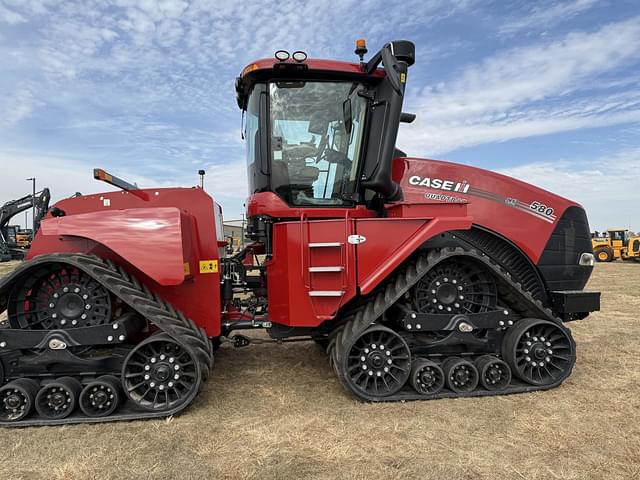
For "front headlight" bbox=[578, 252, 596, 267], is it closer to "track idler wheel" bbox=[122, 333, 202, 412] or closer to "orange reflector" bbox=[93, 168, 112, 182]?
"track idler wheel" bbox=[122, 333, 202, 412]

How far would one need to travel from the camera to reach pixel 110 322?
3.77 m

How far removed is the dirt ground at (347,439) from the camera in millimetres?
2955

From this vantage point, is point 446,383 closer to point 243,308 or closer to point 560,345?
point 560,345

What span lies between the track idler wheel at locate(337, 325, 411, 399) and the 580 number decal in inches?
86.2

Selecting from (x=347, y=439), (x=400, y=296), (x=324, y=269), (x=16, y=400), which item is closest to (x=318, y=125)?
(x=324, y=269)

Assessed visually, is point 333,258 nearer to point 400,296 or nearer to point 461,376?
point 400,296

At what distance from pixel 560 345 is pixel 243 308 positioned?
3397mm

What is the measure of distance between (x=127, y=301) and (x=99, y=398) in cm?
87

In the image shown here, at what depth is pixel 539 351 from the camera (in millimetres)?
4316

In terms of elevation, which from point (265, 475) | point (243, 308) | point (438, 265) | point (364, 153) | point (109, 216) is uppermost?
point (364, 153)

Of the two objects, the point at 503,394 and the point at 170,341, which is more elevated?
the point at 170,341

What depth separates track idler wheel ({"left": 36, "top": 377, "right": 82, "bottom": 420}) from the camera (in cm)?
362

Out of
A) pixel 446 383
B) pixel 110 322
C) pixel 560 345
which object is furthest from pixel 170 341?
pixel 560 345

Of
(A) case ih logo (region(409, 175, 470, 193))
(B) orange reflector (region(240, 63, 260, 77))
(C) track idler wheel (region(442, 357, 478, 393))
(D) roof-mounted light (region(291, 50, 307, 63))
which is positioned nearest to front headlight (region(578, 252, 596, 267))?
(A) case ih logo (region(409, 175, 470, 193))
